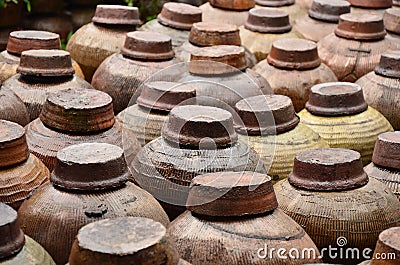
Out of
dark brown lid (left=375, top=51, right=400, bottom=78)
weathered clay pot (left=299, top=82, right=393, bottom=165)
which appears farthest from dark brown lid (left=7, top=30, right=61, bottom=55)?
dark brown lid (left=375, top=51, right=400, bottom=78)

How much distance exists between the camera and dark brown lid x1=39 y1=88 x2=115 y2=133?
10.2 feet

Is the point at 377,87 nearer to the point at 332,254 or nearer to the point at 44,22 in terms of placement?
the point at 332,254

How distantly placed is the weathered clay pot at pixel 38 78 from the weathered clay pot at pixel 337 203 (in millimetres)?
1288

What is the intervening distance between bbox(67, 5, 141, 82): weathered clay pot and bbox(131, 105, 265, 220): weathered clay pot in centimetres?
161

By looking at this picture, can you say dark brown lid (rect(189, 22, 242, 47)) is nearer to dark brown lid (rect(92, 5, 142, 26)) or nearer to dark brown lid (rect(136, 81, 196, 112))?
Answer: dark brown lid (rect(92, 5, 142, 26))

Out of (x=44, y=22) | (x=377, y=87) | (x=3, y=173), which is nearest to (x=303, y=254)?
(x=3, y=173)

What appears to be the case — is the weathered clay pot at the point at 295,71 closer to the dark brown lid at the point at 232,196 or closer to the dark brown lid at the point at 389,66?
the dark brown lid at the point at 389,66

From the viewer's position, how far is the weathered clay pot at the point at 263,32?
4.69 metres

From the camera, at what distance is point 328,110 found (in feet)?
12.0

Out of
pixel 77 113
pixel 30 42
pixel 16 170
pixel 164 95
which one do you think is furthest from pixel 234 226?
pixel 30 42

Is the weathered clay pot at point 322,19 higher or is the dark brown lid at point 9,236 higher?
the dark brown lid at point 9,236

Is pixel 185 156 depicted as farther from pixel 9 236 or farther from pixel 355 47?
pixel 355 47

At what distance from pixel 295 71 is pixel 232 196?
6.16 ft

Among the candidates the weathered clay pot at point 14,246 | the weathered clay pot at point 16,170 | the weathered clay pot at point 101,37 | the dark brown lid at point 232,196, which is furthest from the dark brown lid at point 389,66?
the weathered clay pot at point 14,246
